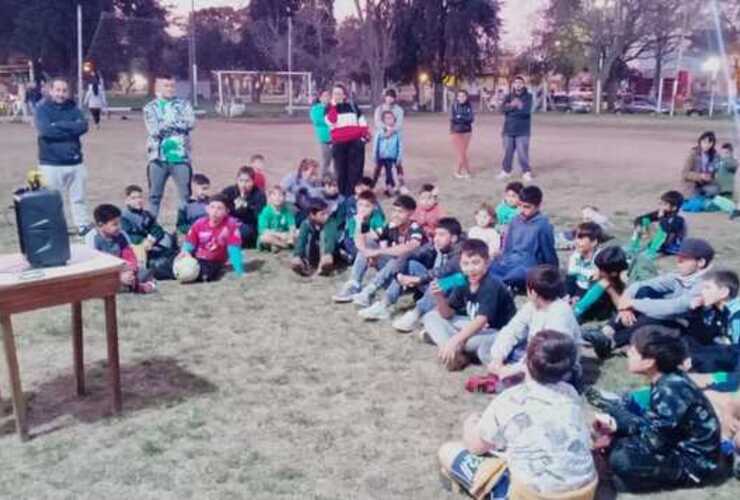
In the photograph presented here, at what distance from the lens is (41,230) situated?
3.82 metres

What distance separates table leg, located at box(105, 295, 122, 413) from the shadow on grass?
0.35 feet

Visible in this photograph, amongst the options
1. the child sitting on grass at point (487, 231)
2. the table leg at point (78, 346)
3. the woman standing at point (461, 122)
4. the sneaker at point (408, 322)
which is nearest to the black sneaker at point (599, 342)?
the sneaker at point (408, 322)

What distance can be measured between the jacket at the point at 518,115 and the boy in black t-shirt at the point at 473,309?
328 inches

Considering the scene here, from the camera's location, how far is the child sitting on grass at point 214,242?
7.05 metres

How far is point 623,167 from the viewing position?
15.6 m

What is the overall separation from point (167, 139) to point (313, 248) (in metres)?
2.08

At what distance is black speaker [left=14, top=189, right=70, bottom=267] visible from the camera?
3.81 metres

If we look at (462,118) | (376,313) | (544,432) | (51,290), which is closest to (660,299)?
(376,313)

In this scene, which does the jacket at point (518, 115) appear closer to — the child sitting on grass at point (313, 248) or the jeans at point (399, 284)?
the child sitting on grass at point (313, 248)

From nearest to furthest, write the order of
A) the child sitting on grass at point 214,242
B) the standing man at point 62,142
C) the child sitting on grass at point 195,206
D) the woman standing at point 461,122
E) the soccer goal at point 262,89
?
the child sitting on grass at point 214,242
the child sitting on grass at point 195,206
the standing man at point 62,142
the woman standing at point 461,122
the soccer goal at point 262,89

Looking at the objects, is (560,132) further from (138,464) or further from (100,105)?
(138,464)

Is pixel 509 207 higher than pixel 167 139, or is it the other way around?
pixel 167 139

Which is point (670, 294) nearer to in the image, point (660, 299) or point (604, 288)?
point (660, 299)

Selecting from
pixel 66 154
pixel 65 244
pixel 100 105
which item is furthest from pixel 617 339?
pixel 100 105
